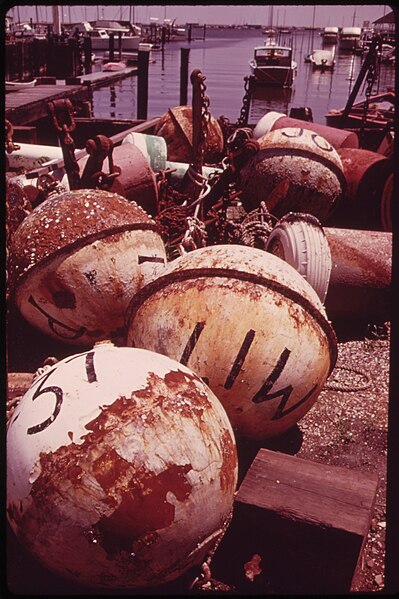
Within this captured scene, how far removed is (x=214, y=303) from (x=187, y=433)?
1040 millimetres

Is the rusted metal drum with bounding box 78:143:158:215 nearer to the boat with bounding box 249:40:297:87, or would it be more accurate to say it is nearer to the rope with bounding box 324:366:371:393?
the rope with bounding box 324:366:371:393

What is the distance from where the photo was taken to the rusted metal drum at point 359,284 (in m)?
6.20

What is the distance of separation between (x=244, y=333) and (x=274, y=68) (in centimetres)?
4232

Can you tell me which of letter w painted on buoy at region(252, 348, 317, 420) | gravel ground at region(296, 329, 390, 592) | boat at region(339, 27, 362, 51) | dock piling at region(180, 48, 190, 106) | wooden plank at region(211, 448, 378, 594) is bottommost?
gravel ground at region(296, 329, 390, 592)

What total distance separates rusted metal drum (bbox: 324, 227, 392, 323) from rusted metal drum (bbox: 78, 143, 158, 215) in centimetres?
237

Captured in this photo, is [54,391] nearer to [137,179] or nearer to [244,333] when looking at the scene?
[244,333]

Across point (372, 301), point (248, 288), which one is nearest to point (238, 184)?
point (372, 301)

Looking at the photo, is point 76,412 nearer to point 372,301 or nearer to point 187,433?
point 187,433

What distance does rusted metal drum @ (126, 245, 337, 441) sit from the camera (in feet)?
12.1

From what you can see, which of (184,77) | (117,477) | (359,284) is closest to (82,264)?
(117,477)

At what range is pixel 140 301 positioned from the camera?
13.3ft

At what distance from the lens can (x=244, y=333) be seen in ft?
12.1

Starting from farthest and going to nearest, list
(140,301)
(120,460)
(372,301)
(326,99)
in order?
(326,99) → (372,301) → (140,301) → (120,460)

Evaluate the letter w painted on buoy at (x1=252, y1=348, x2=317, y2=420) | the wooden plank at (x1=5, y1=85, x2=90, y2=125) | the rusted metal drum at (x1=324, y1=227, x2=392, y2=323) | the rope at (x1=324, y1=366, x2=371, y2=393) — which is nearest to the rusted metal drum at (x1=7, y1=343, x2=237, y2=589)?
the letter w painted on buoy at (x1=252, y1=348, x2=317, y2=420)
